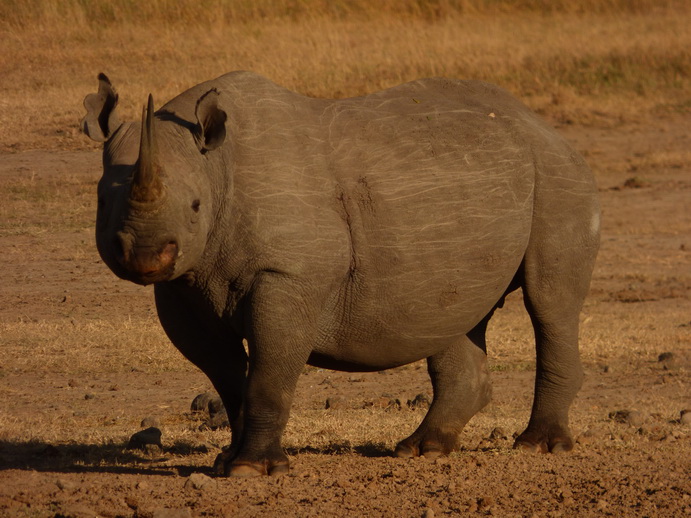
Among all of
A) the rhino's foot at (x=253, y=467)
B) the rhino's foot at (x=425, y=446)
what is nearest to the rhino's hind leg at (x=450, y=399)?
the rhino's foot at (x=425, y=446)

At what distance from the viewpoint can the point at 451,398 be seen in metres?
7.29

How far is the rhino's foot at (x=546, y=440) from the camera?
7.22 meters

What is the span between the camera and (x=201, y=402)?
8.66m

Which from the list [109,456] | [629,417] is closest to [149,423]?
[109,456]

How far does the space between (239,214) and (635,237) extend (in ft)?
33.4

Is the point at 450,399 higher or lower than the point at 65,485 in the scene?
lower

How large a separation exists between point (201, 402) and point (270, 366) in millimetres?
2755

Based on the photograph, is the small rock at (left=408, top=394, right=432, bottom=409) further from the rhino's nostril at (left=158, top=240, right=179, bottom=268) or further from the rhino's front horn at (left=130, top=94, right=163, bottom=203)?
the rhino's front horn at (left=130, top=94, right=163, bottom=203)

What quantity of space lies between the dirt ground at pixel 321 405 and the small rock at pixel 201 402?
9 centimetres

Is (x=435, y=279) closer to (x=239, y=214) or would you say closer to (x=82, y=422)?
(x=239, y=214)

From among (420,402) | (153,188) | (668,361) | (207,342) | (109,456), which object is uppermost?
(153,188)

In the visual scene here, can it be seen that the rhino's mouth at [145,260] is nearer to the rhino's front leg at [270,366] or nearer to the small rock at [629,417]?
the rhino's front leg at [270,366]

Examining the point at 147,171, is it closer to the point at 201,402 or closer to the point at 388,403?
the point at 201,402

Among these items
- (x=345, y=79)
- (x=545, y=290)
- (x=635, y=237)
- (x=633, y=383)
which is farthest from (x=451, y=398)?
(x=345, y=79)
